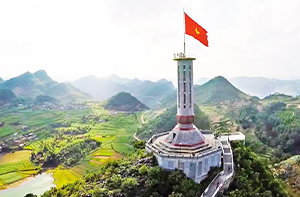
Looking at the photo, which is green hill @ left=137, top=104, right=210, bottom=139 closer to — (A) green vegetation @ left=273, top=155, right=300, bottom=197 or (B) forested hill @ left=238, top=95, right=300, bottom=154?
(B) forested hill @ left=238, top=95, right=300, bottom=154

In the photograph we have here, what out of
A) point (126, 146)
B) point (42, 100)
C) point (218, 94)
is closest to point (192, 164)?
point (126, 146)

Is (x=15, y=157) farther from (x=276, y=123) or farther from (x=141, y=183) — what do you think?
(x=276, y=123)

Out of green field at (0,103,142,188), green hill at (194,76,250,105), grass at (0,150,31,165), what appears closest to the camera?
green field at (0,103,142,188)

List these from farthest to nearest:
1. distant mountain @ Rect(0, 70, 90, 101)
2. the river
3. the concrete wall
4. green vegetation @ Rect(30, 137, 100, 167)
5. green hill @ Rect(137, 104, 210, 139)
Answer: distant mountain @ Rect(0, 70, 90, 101) → green hill @ Rect(137, 104, 210, 139) → green vegetation @ Rect(30, 137, 100, 167) → the river → the concrete wall

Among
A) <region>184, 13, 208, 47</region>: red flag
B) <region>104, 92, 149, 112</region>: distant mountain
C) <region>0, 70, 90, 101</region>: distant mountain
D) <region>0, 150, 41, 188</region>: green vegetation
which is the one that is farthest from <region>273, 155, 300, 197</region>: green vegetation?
<region>0, 70, 90, 101</region>: distant mountain

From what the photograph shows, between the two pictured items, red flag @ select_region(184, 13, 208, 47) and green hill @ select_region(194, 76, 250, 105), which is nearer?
red flag @ select_region(184, 13, 208, 47)

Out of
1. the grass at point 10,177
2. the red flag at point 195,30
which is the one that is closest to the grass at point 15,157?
the grass at point 10,177
